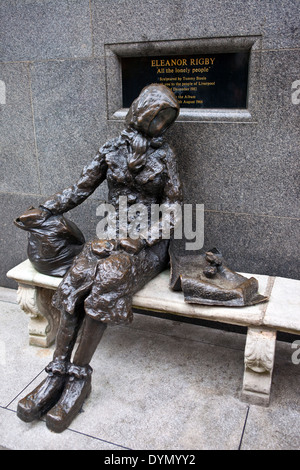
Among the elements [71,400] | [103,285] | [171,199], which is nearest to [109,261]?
[103,285]

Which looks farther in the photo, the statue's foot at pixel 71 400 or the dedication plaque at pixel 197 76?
the dedication plaque at pixel 197 76

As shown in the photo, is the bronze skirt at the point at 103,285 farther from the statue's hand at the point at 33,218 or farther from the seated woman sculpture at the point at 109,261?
the statue's hand at the point at 33,218

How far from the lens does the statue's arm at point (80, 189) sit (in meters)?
3.64

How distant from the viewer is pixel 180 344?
158 inches

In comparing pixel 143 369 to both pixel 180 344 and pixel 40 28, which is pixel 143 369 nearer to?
pixel 180 344

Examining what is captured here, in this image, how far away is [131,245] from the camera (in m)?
3.26

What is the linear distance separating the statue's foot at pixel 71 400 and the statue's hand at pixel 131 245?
913 millimetres

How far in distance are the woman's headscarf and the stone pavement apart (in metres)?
1.67

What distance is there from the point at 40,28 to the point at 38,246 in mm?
2124

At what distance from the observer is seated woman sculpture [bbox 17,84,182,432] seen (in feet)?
9.92

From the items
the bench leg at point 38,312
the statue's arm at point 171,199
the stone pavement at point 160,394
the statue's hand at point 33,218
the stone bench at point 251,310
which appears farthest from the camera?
the bench leg at point 38,312

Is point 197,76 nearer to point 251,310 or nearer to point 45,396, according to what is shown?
point 251,310

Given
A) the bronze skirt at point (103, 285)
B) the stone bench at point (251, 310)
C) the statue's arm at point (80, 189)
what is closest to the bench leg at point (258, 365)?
the stone bench at point (251, 310)

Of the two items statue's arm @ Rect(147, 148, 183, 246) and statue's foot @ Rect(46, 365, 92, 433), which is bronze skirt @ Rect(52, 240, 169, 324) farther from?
statue's foot @ Rect(46, 365, 92, 433)
